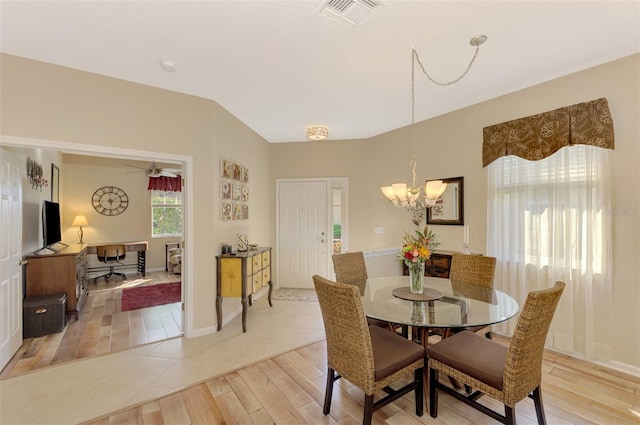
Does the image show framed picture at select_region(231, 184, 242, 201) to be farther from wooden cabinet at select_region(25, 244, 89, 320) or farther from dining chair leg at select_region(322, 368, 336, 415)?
dining chair leg at select_region(322, 368, 336, 415)

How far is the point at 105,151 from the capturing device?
2660mm

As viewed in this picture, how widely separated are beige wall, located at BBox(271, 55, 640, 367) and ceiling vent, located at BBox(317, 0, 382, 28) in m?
2.14

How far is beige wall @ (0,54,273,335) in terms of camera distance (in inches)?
92.7

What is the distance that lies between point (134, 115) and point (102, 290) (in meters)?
3.81

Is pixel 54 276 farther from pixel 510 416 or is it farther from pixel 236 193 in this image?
pixel 510 416

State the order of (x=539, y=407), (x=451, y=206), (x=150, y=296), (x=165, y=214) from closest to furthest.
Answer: (x=539, y=407) < (x=451, y=206) < (x=150, y=296) < (x=165, y=214)

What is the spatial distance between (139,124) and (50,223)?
8.31ft

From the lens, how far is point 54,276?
338cm

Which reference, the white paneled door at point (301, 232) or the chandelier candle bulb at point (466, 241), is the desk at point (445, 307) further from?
the white paneled door at point (301, 232)

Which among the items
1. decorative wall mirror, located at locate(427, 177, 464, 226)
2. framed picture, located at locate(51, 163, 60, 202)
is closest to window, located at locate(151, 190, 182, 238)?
framed picture, located at locate(51, 163, 60, 202)

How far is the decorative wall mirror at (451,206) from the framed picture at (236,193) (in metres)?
2.64

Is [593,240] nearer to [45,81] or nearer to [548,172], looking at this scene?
[548,172]

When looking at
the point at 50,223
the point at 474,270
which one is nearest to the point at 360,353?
the point at 474,270

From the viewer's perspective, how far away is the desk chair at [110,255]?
18.2 ft
